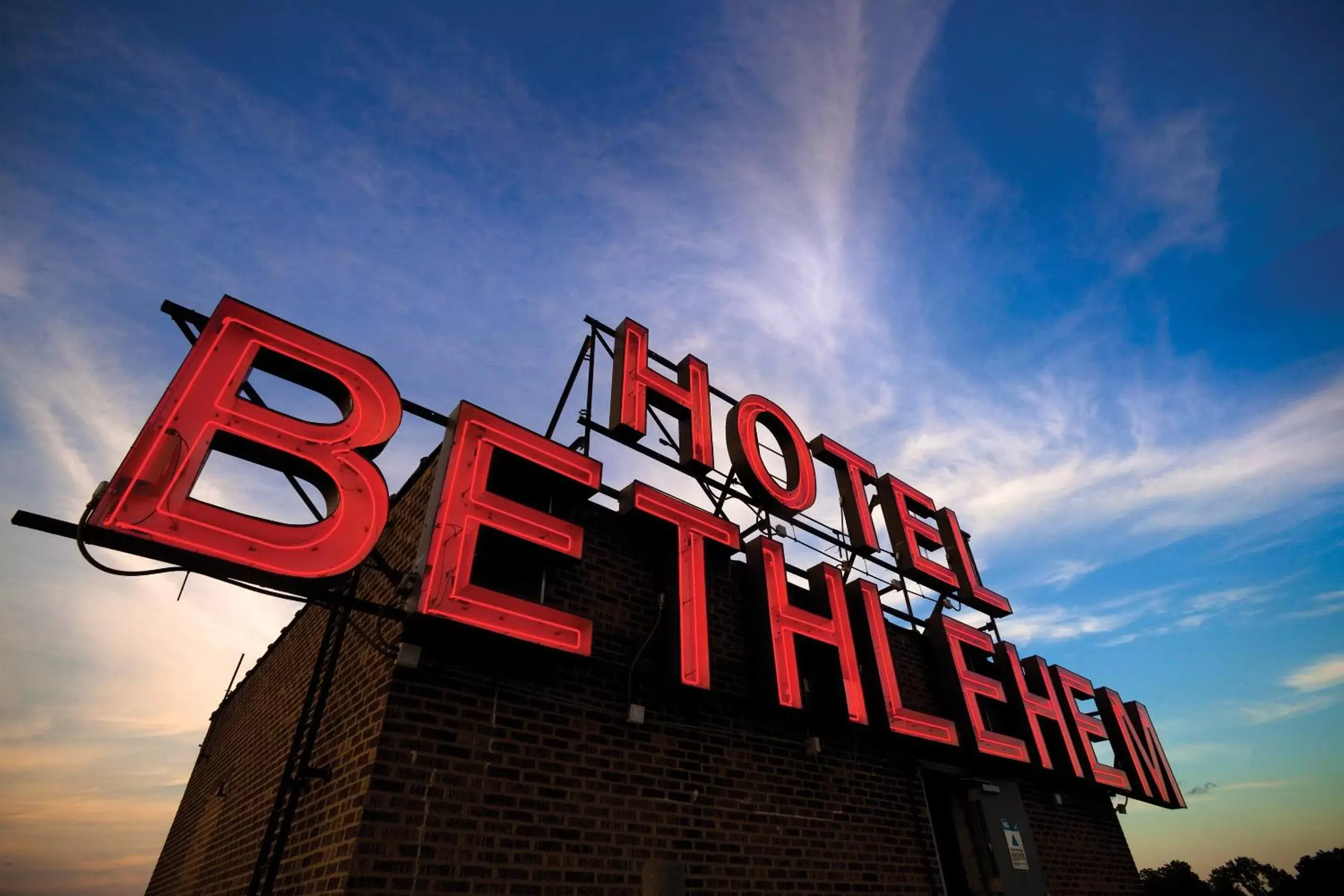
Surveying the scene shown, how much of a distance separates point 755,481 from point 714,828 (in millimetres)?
4706

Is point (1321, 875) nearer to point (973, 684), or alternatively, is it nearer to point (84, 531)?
point (973, 684)

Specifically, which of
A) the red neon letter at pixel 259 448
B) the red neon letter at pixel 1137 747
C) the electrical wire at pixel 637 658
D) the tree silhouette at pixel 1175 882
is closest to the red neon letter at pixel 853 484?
the electrical wire at pixel 637 658

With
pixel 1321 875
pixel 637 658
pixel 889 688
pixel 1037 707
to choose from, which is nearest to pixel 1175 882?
pixel 1321 875

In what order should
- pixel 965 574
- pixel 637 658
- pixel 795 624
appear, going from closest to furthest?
pixel 637 658 < pixel 795 624 < pixel 965 574

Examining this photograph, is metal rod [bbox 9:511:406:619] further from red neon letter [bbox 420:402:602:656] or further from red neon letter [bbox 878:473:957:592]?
red neon letter [bbox 878:473:957:592]

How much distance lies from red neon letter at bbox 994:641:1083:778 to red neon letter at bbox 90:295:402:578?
10154mm

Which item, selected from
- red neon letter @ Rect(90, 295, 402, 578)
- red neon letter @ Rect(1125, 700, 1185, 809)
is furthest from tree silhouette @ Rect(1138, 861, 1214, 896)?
red neon letter @ Rect(90, 295, 402, 578)

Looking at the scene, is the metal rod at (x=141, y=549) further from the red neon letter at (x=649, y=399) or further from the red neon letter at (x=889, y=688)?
the red neon letter at (x=889, y=688)

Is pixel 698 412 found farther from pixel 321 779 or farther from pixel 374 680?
pixel 321 779

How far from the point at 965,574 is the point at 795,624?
636cm

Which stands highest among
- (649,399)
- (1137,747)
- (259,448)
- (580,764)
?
(649,399)

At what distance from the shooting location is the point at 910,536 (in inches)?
465

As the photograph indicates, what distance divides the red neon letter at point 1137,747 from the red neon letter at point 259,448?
1369 centimetres

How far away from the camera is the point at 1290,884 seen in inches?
1642
